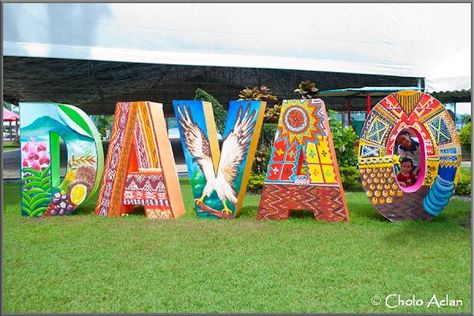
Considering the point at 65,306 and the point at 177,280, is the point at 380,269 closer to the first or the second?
the point at 177,280

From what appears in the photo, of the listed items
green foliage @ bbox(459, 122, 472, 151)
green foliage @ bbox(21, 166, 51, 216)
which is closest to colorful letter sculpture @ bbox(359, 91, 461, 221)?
green foliage @ bbox(459, 122, 472, 151)

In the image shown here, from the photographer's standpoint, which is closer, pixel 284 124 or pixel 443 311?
pixel 443 311

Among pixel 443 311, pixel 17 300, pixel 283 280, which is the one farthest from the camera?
pixel 283 280

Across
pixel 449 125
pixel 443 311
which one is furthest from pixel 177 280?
pixel 449 125

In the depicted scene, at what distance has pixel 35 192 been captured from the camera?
6.89 m

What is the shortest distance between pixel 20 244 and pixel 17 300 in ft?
5.73

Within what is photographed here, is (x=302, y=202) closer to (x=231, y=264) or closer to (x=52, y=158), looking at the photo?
(x=231, y=264)

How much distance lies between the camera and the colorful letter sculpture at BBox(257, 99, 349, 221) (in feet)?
20.3

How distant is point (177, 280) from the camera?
4074mm

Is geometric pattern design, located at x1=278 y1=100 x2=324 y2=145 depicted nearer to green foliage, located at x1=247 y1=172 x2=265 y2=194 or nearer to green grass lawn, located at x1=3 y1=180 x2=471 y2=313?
green grass lawn, located at x1=3 y1=180 x2=471 y2=313

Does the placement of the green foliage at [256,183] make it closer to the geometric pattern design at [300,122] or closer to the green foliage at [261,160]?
the green foliage at [261,160]

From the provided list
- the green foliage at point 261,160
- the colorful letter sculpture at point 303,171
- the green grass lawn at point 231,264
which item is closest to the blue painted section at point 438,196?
the green grass lawn at point 231,264

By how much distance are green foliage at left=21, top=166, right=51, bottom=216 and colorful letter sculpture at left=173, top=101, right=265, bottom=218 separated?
7.10ft

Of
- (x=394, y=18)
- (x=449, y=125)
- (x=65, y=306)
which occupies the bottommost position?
(x=65, y=306)
